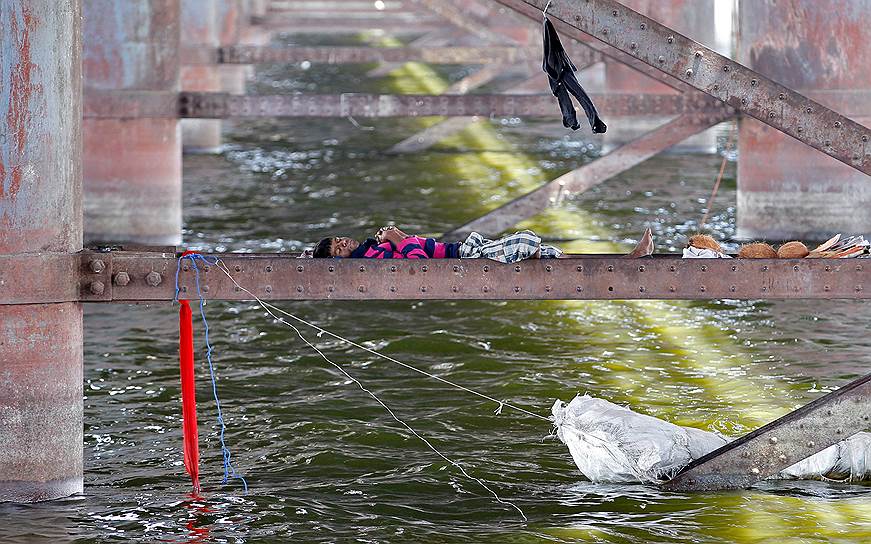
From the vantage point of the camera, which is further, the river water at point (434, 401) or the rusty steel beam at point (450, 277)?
the rusty steel beam at point (450, 277)

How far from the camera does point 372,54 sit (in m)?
→ 20.6

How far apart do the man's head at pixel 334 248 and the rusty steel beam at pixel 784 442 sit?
203cm

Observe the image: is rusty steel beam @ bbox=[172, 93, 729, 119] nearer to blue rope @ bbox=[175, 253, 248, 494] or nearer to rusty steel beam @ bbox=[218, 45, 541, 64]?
rusty steel beam @ bbox=[218, 45, 541, 64]

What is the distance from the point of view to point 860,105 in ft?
47.6

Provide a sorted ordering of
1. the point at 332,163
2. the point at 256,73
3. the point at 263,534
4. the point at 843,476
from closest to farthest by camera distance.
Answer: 1. the point at 263,534
2. the point at 843,476
3. the point at 332,163
4. the point at 256,73

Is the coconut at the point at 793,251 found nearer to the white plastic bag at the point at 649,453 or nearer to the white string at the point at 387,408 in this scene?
the white plastic bag at the point at 649,453

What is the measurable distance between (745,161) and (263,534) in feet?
31.3

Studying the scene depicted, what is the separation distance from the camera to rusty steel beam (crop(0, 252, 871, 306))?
7250 mm

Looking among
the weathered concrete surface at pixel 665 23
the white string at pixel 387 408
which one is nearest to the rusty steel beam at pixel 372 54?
the weathered concrete surface at pixel 665 23

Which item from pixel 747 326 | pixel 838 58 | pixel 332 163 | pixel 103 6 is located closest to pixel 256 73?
pixel 332 163

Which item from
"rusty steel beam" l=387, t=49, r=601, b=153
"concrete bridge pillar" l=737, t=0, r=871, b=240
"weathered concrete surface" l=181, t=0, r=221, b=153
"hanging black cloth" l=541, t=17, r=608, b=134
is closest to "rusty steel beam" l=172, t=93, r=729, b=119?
"concrete bridge pillar" l=737, t=0, r=871, b=240

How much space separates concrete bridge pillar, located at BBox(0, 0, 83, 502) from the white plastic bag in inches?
105

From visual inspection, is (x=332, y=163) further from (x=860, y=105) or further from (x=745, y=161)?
(x=860, y=105)

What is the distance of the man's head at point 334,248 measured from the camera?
754 centimetres
